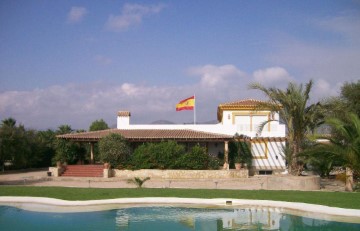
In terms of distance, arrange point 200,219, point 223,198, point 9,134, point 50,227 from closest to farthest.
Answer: point 50,227
point 200,219
point 223,198
point 9,134

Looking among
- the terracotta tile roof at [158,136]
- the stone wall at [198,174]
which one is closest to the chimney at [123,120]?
the terracotta tile roof at [158,136]

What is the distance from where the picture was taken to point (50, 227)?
12672 mm

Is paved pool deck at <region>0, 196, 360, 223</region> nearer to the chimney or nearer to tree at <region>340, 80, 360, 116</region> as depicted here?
tree at <region>340, 80, 360, 116</region>

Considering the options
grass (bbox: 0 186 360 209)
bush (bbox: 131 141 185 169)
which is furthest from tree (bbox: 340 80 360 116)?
bush (bbox: 131 141 185 169)

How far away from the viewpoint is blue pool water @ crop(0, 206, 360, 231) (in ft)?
41.4

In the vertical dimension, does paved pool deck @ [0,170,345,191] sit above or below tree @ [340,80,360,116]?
below

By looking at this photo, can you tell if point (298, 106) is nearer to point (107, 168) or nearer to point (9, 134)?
point (107, 168)

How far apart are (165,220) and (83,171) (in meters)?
17.8

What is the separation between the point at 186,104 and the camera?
37500 millimetres

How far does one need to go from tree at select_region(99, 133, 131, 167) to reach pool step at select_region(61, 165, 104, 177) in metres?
1.00

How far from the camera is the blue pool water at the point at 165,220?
12609mm

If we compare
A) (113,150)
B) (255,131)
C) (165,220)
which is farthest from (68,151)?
(165,220)

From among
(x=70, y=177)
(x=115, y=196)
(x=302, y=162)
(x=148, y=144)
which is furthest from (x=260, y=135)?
(x=115, y=196)

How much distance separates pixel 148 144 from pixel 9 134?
12.1 meters
